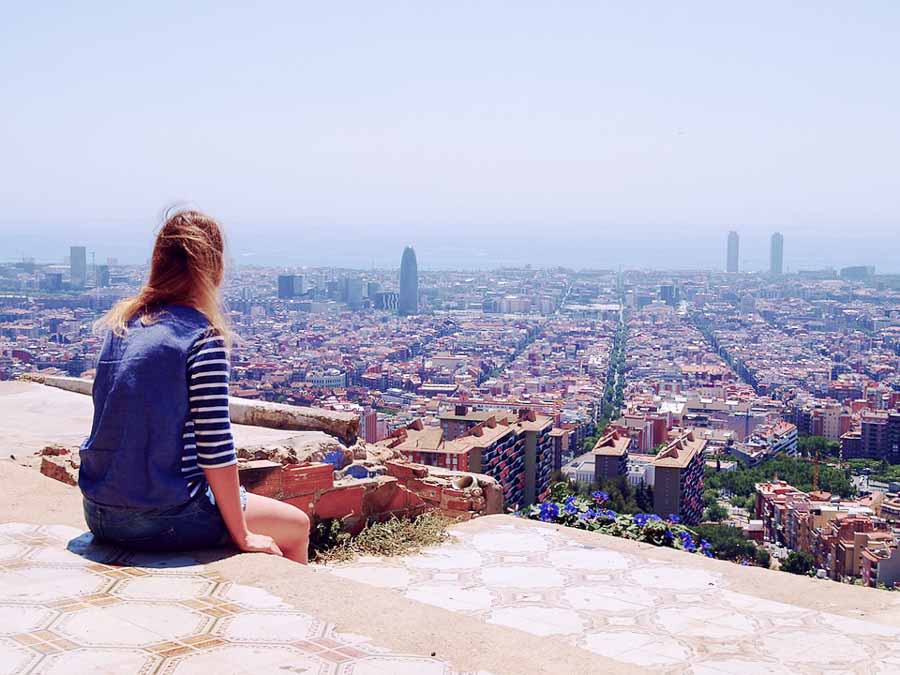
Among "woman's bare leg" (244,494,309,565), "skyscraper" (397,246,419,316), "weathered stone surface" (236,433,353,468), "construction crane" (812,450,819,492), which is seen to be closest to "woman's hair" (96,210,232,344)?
"woman's bare leg" (244,494,309,565)

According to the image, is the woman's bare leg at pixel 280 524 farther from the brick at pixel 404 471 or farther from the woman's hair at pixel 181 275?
the brick at pixel 404 471

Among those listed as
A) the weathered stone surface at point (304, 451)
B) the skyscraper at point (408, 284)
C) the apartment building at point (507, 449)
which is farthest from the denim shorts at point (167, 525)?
the skyscraper at point (408, 284)

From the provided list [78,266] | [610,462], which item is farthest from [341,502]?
[78,266]

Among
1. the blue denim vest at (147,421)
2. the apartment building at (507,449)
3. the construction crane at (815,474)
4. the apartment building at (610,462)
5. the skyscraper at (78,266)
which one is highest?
the blue denim vest at (147,421)

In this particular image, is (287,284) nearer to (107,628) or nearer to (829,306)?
(829,306)

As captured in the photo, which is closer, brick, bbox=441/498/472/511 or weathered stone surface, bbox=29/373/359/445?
brick, bbox=441/498/472/511

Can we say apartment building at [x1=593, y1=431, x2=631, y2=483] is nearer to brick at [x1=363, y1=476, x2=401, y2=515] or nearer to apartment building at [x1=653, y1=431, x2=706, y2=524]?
apartment building at [x1=653, y1=431, x2=706, y2=524]
